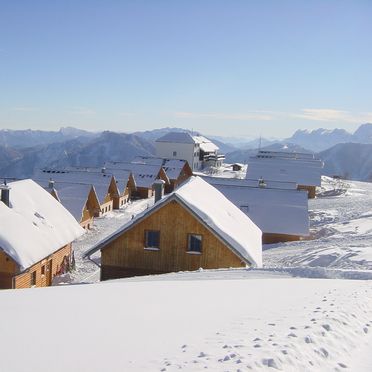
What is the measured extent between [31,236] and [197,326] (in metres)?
17.5

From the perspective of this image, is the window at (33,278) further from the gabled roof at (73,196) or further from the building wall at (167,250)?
the gabled roof at (73,196)

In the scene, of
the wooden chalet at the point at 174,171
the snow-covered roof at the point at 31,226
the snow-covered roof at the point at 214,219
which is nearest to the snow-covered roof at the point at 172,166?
the wooden chalet at the point at 174,171

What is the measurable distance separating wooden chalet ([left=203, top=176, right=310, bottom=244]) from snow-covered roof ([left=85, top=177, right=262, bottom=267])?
10112 millimetres

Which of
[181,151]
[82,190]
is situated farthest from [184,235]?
[181,151]

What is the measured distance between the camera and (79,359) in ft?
22.9

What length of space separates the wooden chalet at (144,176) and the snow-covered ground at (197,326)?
150 feet

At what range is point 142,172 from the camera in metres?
62.6

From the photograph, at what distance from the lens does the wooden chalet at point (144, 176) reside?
200ft

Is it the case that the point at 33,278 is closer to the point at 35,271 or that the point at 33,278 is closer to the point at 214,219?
the point at 35,271

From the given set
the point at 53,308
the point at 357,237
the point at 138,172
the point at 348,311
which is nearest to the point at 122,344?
the point at 53,308

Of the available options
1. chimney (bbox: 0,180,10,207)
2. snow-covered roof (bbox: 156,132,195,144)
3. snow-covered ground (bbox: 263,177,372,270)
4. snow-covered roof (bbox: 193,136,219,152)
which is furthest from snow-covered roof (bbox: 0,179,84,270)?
snow-covered roof (bbox: 193,136,219,152)

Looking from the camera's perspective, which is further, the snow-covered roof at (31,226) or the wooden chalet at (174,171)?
the wooden chalet at (174,171)

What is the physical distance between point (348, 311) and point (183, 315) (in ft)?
12.1

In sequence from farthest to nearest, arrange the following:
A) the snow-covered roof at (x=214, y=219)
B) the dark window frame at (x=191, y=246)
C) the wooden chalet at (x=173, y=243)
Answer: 1. the dark window frame at (x=191, y=246)
2. the wooden chalet at (x=173, y=243)
3. the snow-covered roof at (x=214, y=219)
